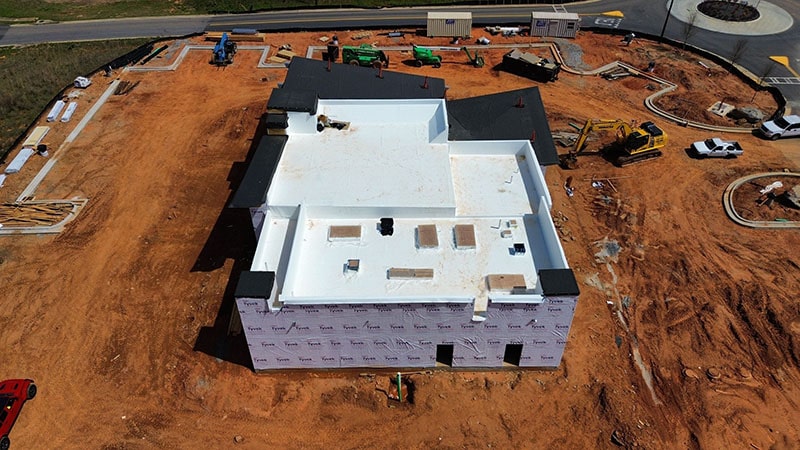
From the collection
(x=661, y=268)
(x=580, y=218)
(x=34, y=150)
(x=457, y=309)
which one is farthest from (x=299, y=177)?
(x=34, y=150)

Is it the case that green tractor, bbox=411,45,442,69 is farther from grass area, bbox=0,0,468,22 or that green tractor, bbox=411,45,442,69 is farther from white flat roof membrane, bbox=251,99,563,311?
white flat roof membrane, bbox=251,99,563,311

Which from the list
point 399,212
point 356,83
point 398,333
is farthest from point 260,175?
point 356,83

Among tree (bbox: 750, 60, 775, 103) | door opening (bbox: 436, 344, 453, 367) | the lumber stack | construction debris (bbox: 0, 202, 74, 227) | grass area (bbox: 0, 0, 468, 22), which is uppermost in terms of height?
the lumber stack

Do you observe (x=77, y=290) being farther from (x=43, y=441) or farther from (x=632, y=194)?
(x=632, y=194)

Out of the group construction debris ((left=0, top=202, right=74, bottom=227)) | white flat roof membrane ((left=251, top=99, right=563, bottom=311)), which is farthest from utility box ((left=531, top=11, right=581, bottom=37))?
construction debris ((left=0, top=202, right=74, bottom=227))

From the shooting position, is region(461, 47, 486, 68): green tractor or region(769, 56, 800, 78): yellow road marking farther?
region(461, 47, 486, 68): green tractor

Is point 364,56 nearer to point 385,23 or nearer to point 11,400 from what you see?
point 385,23
